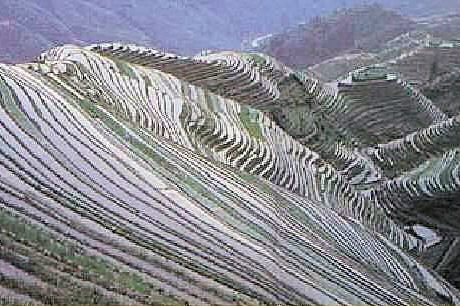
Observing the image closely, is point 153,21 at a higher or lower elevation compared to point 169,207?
higher

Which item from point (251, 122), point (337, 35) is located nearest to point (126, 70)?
point (251, 122)

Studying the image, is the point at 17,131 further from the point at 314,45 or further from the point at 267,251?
the point at 314,45

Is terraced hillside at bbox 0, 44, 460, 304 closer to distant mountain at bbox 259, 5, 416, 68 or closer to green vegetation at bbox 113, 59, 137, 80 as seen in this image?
green vegetation at bbox 113, 59, 137, 80

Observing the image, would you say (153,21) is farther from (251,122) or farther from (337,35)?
(251,122)

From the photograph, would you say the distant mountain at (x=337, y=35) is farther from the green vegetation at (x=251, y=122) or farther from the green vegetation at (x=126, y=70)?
the green vegetation at (x=126, y=70)

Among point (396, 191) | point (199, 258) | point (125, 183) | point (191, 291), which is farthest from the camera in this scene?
point (396, 191)

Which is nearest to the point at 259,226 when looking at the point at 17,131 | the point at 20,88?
the point at 17,131
